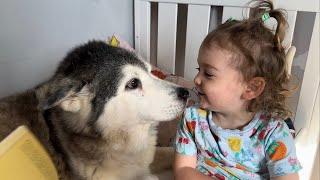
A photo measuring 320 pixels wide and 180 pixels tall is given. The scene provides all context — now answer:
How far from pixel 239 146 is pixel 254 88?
0.17m

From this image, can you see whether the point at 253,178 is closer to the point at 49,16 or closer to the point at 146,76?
the point at 146,76

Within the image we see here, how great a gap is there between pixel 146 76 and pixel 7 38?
2.12 feet

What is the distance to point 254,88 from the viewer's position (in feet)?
2.88

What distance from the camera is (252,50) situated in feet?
2.70

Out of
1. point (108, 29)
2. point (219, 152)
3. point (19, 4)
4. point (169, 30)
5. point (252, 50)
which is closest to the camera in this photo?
point (252, 50)

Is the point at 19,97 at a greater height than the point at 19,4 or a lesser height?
lesser

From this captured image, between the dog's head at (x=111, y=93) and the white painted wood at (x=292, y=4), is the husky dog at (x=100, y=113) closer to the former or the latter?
the dog's head at (x=111, y=93)

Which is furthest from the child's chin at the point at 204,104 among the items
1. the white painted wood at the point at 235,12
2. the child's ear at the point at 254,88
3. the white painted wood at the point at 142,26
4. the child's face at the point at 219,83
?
the white painted wood at the point at 142,26

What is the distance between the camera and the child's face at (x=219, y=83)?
2.77 feet

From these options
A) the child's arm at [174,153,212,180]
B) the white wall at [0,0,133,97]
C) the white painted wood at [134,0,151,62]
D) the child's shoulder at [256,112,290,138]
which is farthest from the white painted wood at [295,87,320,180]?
the white wall at [0,0,133,97]

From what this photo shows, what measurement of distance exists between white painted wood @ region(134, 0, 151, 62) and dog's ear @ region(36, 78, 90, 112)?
24.2 inches

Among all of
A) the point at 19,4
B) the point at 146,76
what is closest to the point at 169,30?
the point at 146,76

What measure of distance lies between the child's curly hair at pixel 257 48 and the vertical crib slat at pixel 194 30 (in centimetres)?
42

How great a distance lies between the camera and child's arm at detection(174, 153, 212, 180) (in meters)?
0.93
